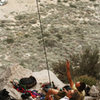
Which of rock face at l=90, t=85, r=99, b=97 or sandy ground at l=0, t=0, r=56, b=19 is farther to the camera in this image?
sandy ground at l=0, t=0, r=56, b=19

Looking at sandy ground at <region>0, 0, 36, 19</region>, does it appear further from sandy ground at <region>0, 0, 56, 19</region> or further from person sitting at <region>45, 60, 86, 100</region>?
person sitting at <region>45, 60, 86, 100</region>

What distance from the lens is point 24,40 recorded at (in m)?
11.7

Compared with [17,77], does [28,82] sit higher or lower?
higher

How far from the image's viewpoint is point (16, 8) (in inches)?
587

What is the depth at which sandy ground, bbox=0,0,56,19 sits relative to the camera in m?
14.2

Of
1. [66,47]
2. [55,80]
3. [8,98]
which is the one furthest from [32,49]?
[8,98]

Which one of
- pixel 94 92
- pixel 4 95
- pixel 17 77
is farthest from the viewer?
pixel 17 77

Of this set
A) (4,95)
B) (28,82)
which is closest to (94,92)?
(28,82)

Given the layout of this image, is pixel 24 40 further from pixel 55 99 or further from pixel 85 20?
pixel 55 99

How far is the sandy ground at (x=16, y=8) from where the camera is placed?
14.2m

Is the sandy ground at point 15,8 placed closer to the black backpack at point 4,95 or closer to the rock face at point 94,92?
the black backpack at point 4,95

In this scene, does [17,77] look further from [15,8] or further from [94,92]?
[15,8]

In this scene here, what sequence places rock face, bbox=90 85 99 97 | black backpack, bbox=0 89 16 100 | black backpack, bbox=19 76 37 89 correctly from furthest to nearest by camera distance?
black backpack, bbox=19 76 37 89 < rock face, bbox=90 85 99 97 < black backpack, bbox=0 89 16 100

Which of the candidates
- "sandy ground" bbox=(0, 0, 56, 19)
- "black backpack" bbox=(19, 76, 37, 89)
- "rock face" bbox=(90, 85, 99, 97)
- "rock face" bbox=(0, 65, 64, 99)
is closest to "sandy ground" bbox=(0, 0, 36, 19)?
"sandy ground" bbox=(0, 0, 56, 19)
